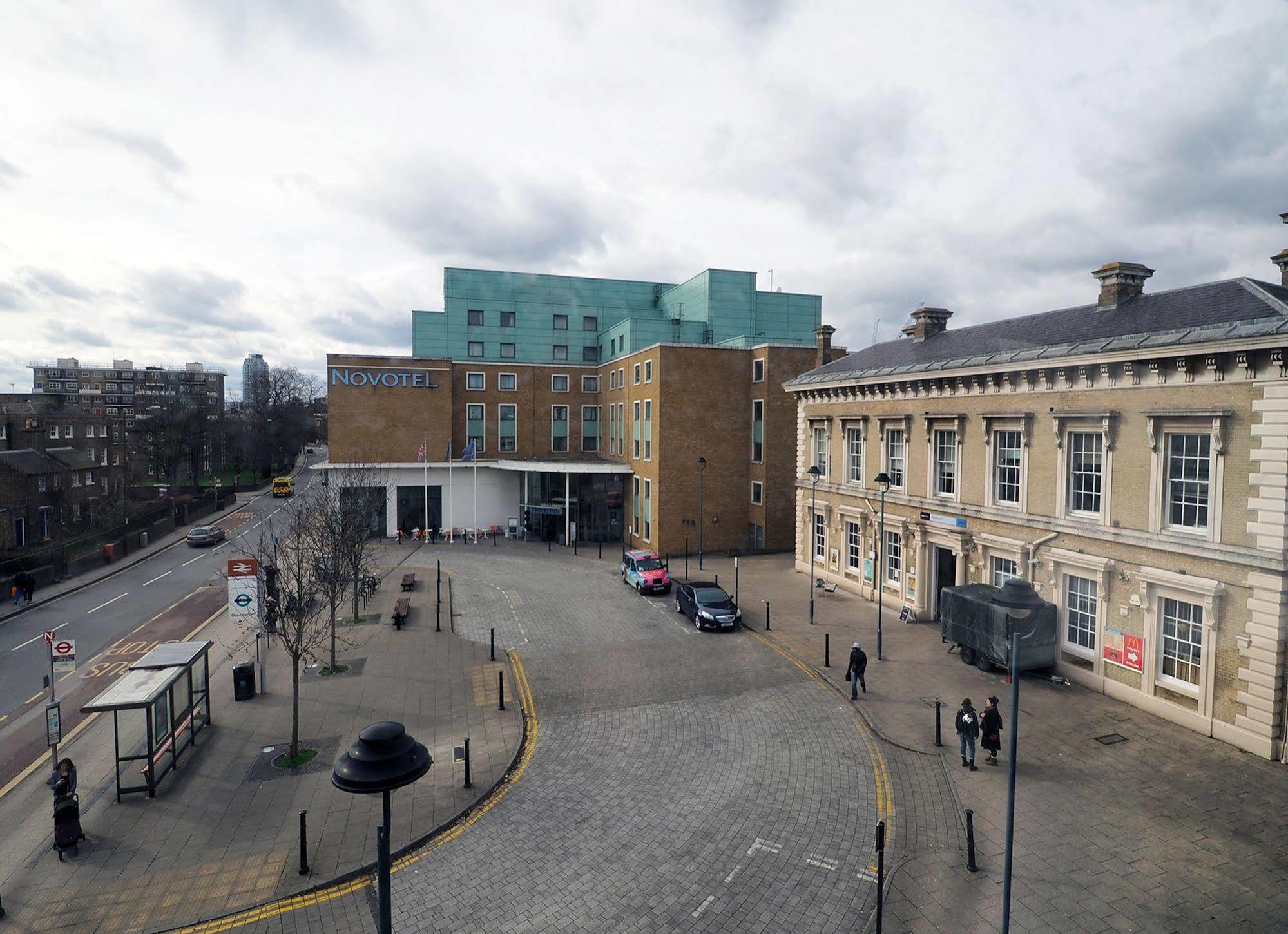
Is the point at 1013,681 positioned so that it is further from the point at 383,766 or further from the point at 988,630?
the point at 988,630

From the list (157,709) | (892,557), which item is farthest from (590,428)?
(157,709)

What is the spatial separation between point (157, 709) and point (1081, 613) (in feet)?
75.8

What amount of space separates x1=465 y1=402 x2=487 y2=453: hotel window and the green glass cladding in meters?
6.53

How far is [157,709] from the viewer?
534 inches

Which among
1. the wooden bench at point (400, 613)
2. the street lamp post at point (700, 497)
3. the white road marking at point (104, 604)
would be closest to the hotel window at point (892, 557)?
the street lamp post at point (700, 497)

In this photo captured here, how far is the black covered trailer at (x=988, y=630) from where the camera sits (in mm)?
18484

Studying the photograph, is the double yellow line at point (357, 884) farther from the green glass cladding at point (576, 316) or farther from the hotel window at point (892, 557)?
the green glass cladding at point (576, 316)

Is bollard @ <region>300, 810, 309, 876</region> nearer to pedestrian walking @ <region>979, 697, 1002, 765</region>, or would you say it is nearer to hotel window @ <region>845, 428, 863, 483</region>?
pedestrian walking @ <region>979, 697, 1002, 765</region>

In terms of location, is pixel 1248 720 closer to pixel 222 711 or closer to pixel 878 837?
pixel 878 837

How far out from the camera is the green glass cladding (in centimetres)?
5412

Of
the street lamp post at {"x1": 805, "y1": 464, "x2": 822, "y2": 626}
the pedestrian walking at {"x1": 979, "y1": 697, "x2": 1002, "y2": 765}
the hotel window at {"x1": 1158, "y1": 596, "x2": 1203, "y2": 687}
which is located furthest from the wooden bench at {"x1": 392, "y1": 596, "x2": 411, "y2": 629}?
the hotel window at {"x1": 1158, "y1": 596, "x2": 1203, "y2": 687}

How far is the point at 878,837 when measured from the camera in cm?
982

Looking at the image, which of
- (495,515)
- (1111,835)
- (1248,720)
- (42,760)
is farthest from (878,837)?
(495,515)

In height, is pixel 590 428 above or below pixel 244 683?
above
